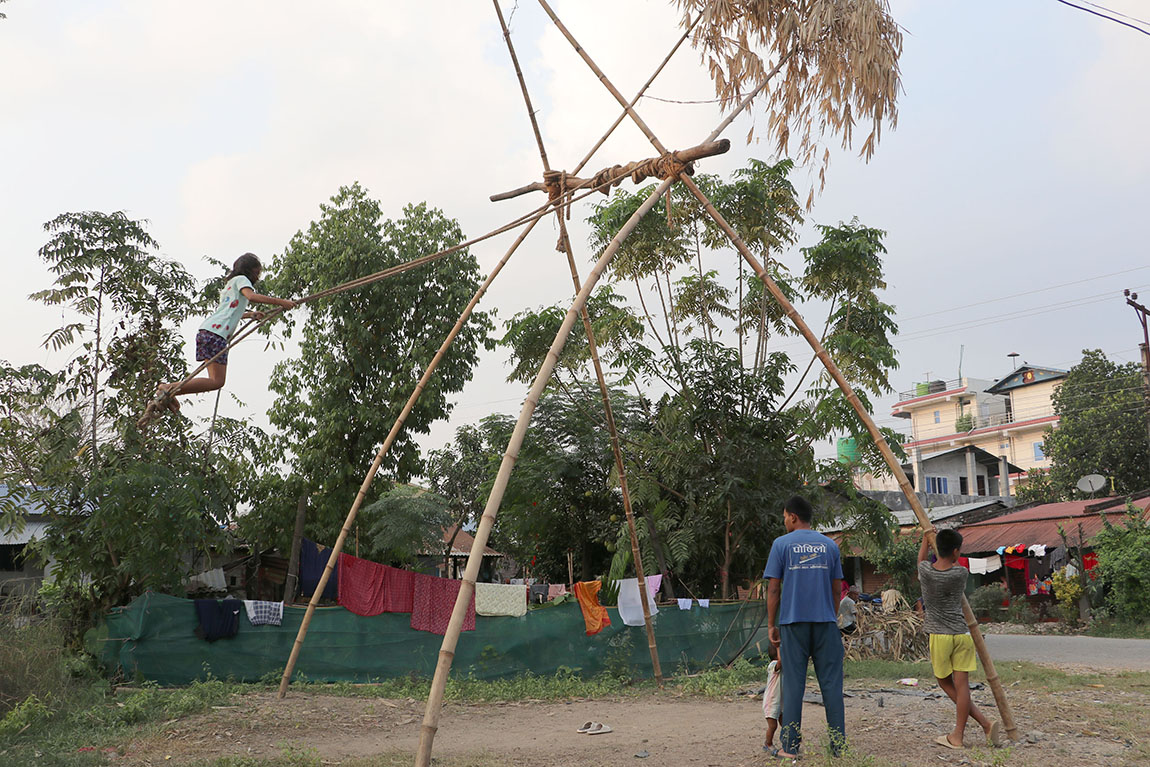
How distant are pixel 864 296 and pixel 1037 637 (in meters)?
8.73

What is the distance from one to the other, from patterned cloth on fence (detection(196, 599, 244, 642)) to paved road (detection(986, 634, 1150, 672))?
10.2 meters

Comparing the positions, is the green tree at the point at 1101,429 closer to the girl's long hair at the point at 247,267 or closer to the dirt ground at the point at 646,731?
the dirt ground at the point at 646,731

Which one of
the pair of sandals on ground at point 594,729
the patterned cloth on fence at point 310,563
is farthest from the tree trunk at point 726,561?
the patterned cloth on fence at point 310,563

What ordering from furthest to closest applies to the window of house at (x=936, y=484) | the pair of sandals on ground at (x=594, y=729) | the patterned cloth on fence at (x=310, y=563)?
the window of house at (x=936, y=484)
the patterned cloth on fence at (x=310, y=563)
the pair of sandals on ground at (x=594, y=729)

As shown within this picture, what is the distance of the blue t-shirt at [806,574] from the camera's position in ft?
16.6

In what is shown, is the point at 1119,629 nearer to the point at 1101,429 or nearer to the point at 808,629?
the point at 1101,429

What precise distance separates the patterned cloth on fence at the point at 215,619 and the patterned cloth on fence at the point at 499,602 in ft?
8.49

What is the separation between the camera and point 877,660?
11.7 m

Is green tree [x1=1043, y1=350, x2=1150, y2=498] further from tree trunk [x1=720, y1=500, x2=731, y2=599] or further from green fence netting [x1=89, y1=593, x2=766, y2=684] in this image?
green fence netting [x1=89, y1=593, x2=766, y2=684]

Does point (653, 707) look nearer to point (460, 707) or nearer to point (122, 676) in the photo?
point (460, 707)

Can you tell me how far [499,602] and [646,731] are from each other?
12.0 ft

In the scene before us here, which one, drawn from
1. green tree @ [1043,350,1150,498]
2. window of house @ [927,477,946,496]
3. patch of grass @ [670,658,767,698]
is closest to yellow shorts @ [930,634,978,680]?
patch of grass @ [670,658,767,698]

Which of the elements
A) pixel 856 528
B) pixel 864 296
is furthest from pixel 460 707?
pixel 864 296

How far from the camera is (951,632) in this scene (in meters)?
5.63
